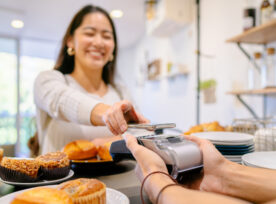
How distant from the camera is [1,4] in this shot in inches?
134

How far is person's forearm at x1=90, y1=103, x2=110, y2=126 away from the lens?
85cm

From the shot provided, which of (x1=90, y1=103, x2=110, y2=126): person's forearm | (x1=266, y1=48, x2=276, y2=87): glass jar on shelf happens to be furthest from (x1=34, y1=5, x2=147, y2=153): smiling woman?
(x1=266, y1=48, x2=276, y2=87): glass jar on shelf

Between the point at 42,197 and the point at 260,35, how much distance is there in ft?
5.65

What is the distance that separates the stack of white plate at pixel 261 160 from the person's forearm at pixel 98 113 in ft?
1.57

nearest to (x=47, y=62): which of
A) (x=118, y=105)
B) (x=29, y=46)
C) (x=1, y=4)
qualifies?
(x=29, y=46)

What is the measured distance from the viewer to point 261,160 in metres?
0.59

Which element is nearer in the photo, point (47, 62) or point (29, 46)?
point (29, 46)

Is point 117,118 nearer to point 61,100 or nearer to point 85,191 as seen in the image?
point 85,191

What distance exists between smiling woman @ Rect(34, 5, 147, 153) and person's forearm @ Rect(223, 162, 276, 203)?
0.68 metres

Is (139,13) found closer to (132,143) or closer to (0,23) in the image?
(0,23)

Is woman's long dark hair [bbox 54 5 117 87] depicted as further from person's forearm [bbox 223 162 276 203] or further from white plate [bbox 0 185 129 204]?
person's forearm [bbox 223 162 276 203]

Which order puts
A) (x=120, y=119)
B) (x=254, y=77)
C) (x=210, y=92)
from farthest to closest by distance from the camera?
(x=210, y=92) → (x=254, y=77) → (x=120, y=119)

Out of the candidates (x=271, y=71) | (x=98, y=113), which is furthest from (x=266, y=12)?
(x=98, y=113)

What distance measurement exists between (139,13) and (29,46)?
3183 millimetres
